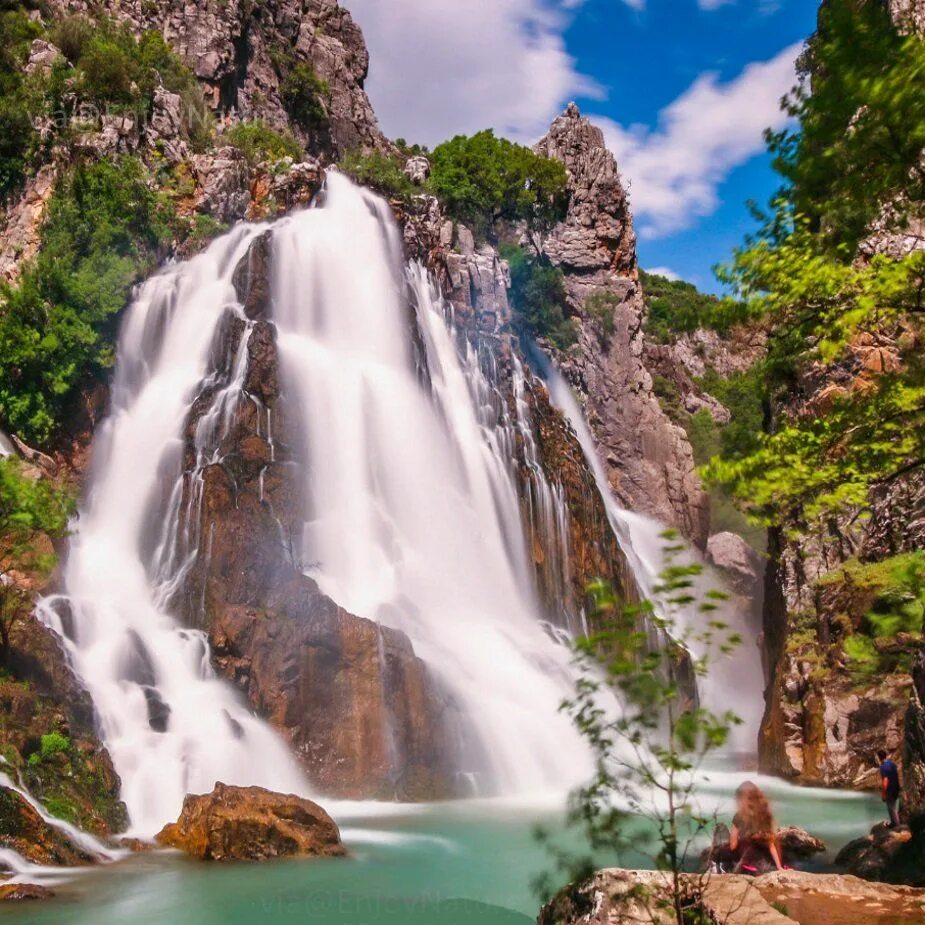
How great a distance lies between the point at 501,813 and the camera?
50.9ft

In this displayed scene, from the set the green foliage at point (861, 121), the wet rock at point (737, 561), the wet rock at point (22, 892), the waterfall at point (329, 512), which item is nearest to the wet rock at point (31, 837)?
the wet rock at point (22, 892)

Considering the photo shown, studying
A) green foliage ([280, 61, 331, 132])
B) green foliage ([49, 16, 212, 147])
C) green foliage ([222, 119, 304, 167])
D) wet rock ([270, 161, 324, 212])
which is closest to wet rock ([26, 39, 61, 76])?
green foliage ([49, 16, 212, 147])

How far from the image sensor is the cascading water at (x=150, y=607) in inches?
594

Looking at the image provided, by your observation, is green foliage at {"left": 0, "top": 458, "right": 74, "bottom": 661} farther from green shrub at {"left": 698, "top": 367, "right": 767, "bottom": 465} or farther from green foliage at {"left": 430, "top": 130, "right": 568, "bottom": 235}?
Result: green foliage at {"left": 430, "top": 130, "right": 568, "bottom": 235}

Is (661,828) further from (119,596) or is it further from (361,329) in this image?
(361,329)

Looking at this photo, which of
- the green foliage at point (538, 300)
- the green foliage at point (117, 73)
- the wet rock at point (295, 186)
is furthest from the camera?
the green foliage at point (538, 300)

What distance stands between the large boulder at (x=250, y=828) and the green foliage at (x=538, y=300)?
118 ft

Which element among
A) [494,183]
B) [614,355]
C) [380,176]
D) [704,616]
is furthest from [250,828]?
[494,183]

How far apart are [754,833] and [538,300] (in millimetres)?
39861

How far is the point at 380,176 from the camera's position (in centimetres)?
4041

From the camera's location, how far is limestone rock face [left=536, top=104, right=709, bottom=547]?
4544cm

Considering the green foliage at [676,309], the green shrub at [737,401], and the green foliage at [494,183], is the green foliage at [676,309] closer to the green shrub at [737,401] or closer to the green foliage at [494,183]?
the green shrub at [737,401]

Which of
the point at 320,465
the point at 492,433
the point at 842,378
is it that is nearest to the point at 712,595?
the point at 842,378

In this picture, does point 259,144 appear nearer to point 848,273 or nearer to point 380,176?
A: point 380,176
